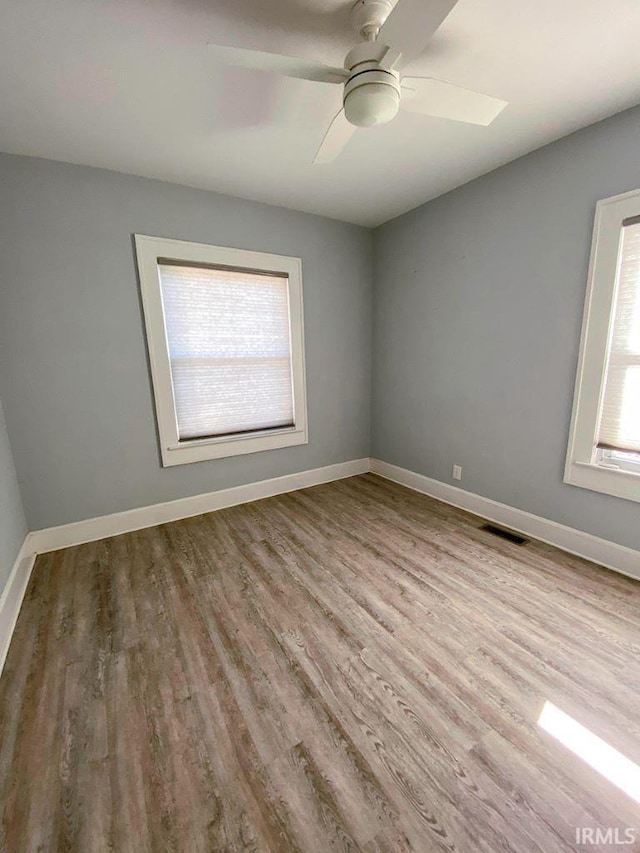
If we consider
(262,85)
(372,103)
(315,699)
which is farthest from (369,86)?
(315,699)

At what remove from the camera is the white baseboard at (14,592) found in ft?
5.10

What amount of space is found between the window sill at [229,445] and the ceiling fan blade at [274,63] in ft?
7.31

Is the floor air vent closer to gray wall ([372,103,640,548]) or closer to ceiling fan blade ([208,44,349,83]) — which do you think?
gray wall ([372,103,640,548])

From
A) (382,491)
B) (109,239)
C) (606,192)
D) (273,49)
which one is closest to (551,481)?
(382,491)

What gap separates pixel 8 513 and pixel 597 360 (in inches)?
138

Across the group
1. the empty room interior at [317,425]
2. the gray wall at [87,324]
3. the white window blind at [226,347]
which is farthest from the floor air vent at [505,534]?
the gray wall at [87,324]

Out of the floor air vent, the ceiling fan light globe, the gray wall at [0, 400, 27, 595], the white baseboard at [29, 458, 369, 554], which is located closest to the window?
the white baseboard at [29, 458, 369, 554]

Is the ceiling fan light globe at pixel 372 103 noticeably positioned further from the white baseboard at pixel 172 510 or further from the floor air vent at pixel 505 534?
the white baseboard at pixel 172 510

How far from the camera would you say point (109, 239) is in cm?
228

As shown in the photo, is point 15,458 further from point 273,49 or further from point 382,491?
point 382,491

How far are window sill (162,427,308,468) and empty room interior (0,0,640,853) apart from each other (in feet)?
0.09

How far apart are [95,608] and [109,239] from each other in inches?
90.5

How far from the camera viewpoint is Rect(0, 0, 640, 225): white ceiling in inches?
48.1

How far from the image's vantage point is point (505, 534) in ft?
7.94
